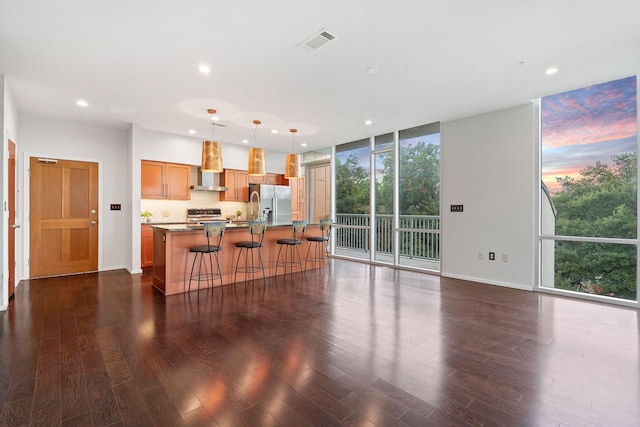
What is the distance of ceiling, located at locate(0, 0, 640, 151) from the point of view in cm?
251

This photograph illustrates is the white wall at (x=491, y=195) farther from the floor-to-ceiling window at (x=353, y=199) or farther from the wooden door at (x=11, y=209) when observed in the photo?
the wooden door at (x=11, y=209)

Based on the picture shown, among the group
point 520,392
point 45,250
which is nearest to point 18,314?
point 45,250

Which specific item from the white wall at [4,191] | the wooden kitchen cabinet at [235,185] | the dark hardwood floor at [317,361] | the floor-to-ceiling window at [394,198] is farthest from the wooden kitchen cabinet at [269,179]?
the white wall at [4,191]

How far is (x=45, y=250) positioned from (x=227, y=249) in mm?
3285

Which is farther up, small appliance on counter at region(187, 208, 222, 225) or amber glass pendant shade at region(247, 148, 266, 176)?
amber glass pendant shade at region(247, 148, 266, 176)

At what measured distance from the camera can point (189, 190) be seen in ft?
22.7

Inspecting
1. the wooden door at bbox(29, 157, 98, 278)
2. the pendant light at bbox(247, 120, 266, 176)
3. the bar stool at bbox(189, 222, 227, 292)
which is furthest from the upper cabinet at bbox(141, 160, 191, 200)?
the bar stool at bbox(189, 222, 227, 292)

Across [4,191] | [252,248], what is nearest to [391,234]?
[252,248]

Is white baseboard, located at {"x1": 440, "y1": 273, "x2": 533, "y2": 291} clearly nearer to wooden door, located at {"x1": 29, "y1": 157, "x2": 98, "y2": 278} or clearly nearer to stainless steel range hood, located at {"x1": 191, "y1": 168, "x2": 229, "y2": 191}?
stainless steel range hood, located at {"x1": 191, "y1": 168, "x2": 229, "y2": 191}

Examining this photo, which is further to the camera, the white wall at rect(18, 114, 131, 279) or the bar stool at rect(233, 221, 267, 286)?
the white wall at rect(18, 114, 131, 279)

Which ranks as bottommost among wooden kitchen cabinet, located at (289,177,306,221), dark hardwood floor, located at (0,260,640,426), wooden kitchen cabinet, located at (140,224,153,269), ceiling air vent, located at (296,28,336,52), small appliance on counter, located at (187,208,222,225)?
dark hardwood floor, located at (0,260,640,426)

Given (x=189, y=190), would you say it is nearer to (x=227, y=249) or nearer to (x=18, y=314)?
(x=227, y=249)

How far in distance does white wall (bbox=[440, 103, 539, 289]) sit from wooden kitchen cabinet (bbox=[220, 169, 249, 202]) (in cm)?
463

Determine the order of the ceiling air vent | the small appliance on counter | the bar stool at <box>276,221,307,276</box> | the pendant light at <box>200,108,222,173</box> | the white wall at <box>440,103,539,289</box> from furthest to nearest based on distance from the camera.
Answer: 1. the small appliance on counter
2. the bar stool at <box>276,221,307,276</box>
3. the pendant light at <box>200,108,222,173</box>
4. the white wall at <box>440,103,539,289</box>
5. the ceiling air vent
